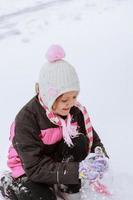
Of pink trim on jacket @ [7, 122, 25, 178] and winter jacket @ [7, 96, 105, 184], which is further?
pink trim on jacket @ [7, 122, 25, 178]

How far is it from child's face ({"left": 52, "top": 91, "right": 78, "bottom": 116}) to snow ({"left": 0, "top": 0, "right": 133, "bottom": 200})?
1.21 feet

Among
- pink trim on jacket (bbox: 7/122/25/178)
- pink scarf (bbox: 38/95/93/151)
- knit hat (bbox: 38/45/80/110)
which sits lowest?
pink trim on jacket (bbox: 7/122/25/178)

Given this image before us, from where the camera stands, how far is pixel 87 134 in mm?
1896

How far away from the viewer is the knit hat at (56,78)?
164 cm

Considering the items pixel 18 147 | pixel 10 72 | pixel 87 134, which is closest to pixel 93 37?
pixel 10 72

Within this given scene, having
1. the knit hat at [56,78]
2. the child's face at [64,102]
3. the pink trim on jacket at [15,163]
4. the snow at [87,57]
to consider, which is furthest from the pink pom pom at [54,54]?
the snow at [87,57]

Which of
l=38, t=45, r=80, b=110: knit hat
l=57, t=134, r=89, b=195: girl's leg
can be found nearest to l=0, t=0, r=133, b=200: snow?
l=57, t=134, r=89, b=195: girl's leg

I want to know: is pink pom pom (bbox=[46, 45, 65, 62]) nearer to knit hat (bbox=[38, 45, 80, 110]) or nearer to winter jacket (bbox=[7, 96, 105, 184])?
knit hat (bbox=[38, 45, 80, 110])

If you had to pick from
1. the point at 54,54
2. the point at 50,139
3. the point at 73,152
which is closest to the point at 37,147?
the point at 50,139

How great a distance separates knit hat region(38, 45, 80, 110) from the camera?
1636 mm

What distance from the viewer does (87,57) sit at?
3145mm

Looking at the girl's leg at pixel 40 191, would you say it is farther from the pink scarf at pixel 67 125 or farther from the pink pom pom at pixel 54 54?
the pink pom pom at pixel 54 54

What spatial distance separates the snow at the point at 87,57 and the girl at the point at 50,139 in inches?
8.3

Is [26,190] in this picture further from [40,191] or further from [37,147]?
[37,147]
